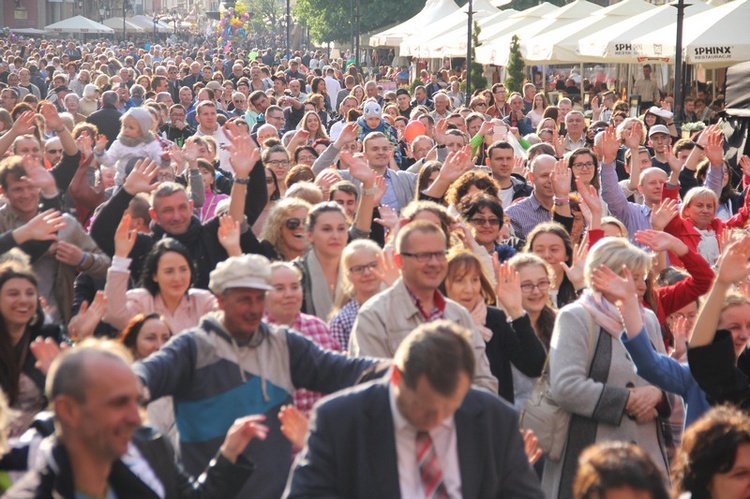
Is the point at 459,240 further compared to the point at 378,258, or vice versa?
the point at 459,240

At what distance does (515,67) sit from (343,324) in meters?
21.1

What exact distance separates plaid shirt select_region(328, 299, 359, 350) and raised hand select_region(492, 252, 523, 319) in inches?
29.0

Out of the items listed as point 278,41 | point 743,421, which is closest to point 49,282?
point 743,421

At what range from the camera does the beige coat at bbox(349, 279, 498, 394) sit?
5.62 metres

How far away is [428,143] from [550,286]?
6.62 metres

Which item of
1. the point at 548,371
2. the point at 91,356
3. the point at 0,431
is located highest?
the point at 91,356

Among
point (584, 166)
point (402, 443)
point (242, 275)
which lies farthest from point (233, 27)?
point (402, 443)

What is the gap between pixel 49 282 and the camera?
28.1 feet

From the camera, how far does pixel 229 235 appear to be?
26.2ft

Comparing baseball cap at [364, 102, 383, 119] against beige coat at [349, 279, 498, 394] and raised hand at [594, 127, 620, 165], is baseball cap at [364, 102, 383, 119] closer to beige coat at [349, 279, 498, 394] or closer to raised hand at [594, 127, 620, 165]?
raised hand at [594, 127, 620, 165]

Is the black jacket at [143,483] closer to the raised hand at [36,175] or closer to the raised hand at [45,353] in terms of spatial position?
the raised hand at [45,353]

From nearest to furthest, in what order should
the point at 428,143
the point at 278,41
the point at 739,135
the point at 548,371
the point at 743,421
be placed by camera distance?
1. the point at 743,421
2. the point at 548,371
3. the point at 428,143
4. the point at 739,135
5. the point at 278,41

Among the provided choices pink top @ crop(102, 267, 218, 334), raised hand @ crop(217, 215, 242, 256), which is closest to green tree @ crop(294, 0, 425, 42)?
raised hand @ crop(217, 215, 242, 256)

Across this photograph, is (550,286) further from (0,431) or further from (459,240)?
(0,431)
